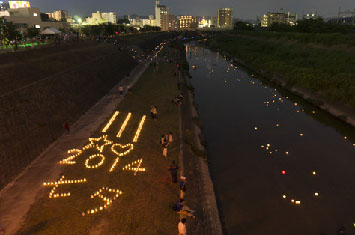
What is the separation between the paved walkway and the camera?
12.6m

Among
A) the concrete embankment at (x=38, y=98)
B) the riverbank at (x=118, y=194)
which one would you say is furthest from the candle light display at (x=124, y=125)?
the concrete embankment at (x=38, y=98)

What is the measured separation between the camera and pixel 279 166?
2031 cm

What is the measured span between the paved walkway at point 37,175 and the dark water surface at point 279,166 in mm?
10851

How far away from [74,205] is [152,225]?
14.9 ft

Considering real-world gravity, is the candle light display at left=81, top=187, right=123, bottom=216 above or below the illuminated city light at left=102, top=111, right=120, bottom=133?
below

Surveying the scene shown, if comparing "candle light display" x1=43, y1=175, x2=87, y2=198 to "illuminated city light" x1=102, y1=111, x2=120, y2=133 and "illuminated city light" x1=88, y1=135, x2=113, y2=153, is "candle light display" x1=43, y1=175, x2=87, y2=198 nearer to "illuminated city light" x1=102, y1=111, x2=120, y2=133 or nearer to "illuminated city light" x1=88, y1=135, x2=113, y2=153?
"illuminated city light" x1=88, y1=135, x2=113, y2=153

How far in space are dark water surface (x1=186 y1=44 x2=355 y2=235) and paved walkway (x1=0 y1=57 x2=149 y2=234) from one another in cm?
1085

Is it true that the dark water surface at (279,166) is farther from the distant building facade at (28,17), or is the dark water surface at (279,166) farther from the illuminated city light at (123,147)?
the distant building facade at (28,17)

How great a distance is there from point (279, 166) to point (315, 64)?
42040 millimetres

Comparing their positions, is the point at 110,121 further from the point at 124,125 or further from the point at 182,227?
the point at 182,227

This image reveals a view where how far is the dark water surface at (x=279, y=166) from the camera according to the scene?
14.7m

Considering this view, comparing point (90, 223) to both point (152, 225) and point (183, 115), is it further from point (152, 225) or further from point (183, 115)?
point (183, 115)

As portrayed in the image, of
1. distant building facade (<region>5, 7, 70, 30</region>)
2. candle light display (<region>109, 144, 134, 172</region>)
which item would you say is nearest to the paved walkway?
candle light display (<region>109, 144, 134, 172</region>)

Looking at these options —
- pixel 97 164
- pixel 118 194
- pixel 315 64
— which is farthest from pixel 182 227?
pixel 315 64
